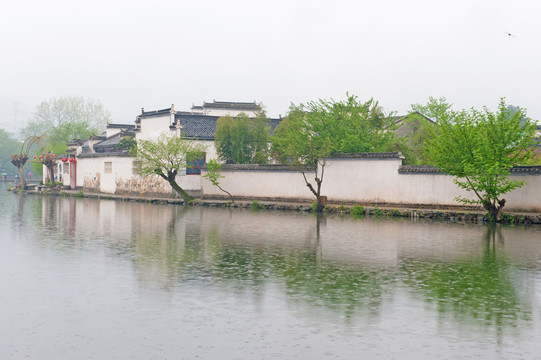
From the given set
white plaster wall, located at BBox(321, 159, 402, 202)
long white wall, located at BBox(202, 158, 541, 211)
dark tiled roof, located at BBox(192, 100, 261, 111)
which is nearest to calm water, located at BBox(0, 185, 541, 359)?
long white wall, located at BBox(202, 158, 541, 211)

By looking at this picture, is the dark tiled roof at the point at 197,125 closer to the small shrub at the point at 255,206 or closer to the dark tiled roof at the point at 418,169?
the small shrub at the point at 255,206

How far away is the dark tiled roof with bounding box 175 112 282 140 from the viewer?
51.5m

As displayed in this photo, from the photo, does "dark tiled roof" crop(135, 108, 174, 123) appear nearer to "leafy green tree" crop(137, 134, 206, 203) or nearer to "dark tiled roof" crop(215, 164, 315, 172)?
"leafy green tree" crop(137, 134, 206, 203)

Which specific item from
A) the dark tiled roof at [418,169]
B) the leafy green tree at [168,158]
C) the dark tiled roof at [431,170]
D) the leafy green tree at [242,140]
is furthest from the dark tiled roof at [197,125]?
the dark tiled roof at [431,170]

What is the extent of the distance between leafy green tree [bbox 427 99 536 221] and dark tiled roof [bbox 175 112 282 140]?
81.0ft

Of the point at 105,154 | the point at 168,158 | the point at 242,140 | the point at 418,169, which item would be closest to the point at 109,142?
the point at 105,154

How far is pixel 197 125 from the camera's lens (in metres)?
52.2

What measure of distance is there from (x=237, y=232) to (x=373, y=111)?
65.8ft

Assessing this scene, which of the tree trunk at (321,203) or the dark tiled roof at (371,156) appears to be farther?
the tree trunk at (321,203)

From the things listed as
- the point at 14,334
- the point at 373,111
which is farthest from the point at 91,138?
the point at 14,334

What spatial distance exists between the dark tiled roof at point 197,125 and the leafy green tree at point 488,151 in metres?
24.7

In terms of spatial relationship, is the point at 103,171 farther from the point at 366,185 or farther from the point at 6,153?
the point at 6,153

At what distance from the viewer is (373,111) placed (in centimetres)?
4025

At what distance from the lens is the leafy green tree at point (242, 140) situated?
47.8 m
